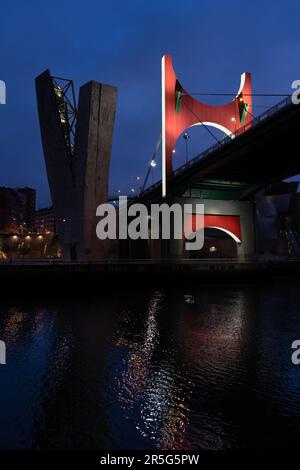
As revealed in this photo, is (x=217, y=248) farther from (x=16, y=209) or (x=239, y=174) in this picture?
(x=16, y=209)

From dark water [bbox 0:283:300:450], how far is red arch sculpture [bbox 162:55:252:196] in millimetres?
24481

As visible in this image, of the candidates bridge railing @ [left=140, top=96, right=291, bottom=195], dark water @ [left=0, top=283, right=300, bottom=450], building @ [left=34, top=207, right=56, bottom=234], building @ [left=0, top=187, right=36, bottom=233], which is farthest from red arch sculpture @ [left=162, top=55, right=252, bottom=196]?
building @ [left=34, top=207, right=56, bottom=234]

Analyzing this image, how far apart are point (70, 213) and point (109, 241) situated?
179 inches

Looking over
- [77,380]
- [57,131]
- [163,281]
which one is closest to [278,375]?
[77,380]

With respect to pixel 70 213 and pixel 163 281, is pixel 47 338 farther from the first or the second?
pixel 70 213

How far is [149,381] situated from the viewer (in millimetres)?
8664

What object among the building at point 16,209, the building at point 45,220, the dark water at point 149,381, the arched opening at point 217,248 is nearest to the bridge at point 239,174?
the arched opening at point 217,248

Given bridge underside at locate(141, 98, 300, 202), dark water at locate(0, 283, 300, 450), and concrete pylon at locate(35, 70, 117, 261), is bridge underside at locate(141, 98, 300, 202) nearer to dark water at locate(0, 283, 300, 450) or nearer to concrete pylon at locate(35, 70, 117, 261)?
concrete pylon at locate(35, 70, 117, 261)

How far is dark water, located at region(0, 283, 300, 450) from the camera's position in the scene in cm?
609

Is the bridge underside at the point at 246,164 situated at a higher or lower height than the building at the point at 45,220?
lower

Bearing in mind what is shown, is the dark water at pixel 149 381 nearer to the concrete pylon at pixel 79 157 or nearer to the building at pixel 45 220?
the concrete pylon at pixel 79 157

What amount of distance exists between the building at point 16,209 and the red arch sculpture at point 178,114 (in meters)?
73.9

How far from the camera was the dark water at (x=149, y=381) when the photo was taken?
240 inches

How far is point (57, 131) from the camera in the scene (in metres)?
34.7
